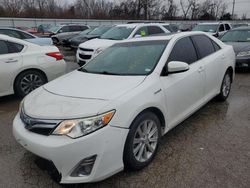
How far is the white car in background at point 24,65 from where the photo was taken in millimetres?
5238

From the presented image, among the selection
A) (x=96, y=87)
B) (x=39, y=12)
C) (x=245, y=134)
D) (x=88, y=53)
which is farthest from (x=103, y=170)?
(x=39, y=12)

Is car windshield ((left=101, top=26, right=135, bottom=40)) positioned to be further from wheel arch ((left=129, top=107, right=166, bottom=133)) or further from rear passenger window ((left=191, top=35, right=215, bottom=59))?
wheel arch ((left=129, top=107, right=166, bottom=133))

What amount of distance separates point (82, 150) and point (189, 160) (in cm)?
146

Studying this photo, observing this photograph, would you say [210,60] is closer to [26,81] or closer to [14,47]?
[26,81]

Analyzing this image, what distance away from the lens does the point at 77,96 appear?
2.74m

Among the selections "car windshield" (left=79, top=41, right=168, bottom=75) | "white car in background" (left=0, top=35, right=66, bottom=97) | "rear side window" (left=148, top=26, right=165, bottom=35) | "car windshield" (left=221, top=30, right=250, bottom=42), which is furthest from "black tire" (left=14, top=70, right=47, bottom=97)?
"car windshield" (left=221, top=30, right=250, bottom=42)

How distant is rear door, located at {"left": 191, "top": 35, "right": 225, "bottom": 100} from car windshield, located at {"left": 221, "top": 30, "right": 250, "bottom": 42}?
16.1 ft

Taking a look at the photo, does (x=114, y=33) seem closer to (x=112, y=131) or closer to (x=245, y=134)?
(x=245, y=134)

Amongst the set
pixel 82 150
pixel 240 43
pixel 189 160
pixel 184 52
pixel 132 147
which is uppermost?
pixel 184 52

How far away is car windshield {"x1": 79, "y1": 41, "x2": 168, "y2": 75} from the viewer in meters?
3.31

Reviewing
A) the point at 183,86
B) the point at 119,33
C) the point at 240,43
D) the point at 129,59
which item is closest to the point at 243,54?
the point at 240,43

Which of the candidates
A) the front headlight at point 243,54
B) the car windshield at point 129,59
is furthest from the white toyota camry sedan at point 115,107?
the front headlight at point 243,54

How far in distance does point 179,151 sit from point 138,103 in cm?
106

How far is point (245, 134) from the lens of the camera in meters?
3.66
